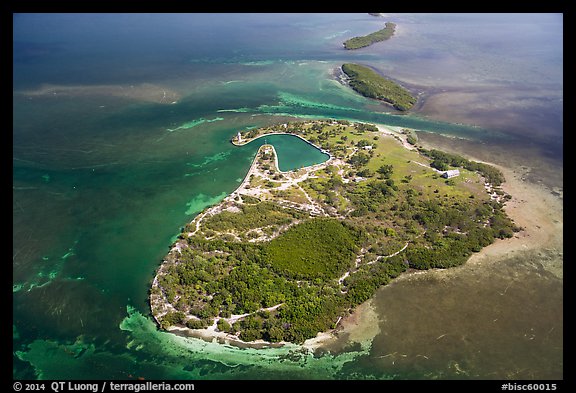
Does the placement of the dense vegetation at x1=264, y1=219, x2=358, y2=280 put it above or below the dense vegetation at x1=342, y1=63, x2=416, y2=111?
below

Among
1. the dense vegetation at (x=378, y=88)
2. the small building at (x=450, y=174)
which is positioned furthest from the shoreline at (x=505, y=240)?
the dense vegetation at (x=378, y=88)

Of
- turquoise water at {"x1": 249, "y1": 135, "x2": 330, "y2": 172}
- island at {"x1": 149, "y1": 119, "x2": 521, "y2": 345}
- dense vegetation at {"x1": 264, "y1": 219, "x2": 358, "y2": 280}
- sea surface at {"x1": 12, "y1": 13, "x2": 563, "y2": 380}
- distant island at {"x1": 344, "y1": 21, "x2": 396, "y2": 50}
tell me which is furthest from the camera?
distant island at {"x1": 344, "y1": 21, "x2": 396, "y2": 50}

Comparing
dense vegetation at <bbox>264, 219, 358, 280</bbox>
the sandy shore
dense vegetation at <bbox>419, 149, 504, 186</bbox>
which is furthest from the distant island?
dense vegetation at <bbox>264, 219, 358, 280</bbox>

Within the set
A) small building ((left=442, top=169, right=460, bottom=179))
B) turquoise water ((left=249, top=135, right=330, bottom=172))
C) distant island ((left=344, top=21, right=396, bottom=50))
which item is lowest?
small building ((left=442, top=169, right=460, bottom=179))

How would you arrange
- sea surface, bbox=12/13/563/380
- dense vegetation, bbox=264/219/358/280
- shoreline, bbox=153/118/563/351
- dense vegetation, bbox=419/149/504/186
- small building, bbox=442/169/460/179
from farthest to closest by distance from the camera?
dense vegetation, bbox=419/149/504/186
small building, bbox=442/169/460/179
dense vegetation, bbox=264/219/358/280
shoreline, bbox=153/118/563/351
sea surface, bbox=12/13/563/380

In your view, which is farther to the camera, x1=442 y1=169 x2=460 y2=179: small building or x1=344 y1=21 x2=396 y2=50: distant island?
x1=344 y1=21 x2=396 y2=50: distant island

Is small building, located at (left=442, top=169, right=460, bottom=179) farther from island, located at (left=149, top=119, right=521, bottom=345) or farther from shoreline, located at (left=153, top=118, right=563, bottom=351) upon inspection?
shoreline, located at (left=153, top=118, right=563, bottom=351)

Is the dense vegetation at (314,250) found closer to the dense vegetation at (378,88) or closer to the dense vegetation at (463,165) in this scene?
the dense vegetation at (463,165)

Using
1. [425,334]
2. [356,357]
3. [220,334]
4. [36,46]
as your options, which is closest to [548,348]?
[425,334]
